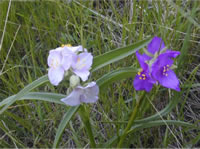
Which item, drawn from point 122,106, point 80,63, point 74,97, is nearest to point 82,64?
point 80,63

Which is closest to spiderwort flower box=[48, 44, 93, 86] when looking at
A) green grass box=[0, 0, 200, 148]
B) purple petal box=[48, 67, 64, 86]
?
purple petal box=[48, 67, 64, 86]

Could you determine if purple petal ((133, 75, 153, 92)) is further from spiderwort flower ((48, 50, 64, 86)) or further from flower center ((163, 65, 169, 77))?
spiderwort flower ((48, 50, 64, 86))

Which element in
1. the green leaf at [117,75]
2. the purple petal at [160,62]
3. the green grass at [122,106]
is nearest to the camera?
Answer: the purple petal at [160,62]

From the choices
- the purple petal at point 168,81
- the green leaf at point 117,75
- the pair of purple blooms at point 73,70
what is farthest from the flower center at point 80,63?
the purple petal at point 168,81

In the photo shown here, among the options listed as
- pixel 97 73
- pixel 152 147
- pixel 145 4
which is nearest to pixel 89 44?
pixel 97 73

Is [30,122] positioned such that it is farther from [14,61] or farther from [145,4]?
[145,4]

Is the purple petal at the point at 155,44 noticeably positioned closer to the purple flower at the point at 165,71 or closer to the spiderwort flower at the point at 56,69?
the purple flower at the point at 165,71
